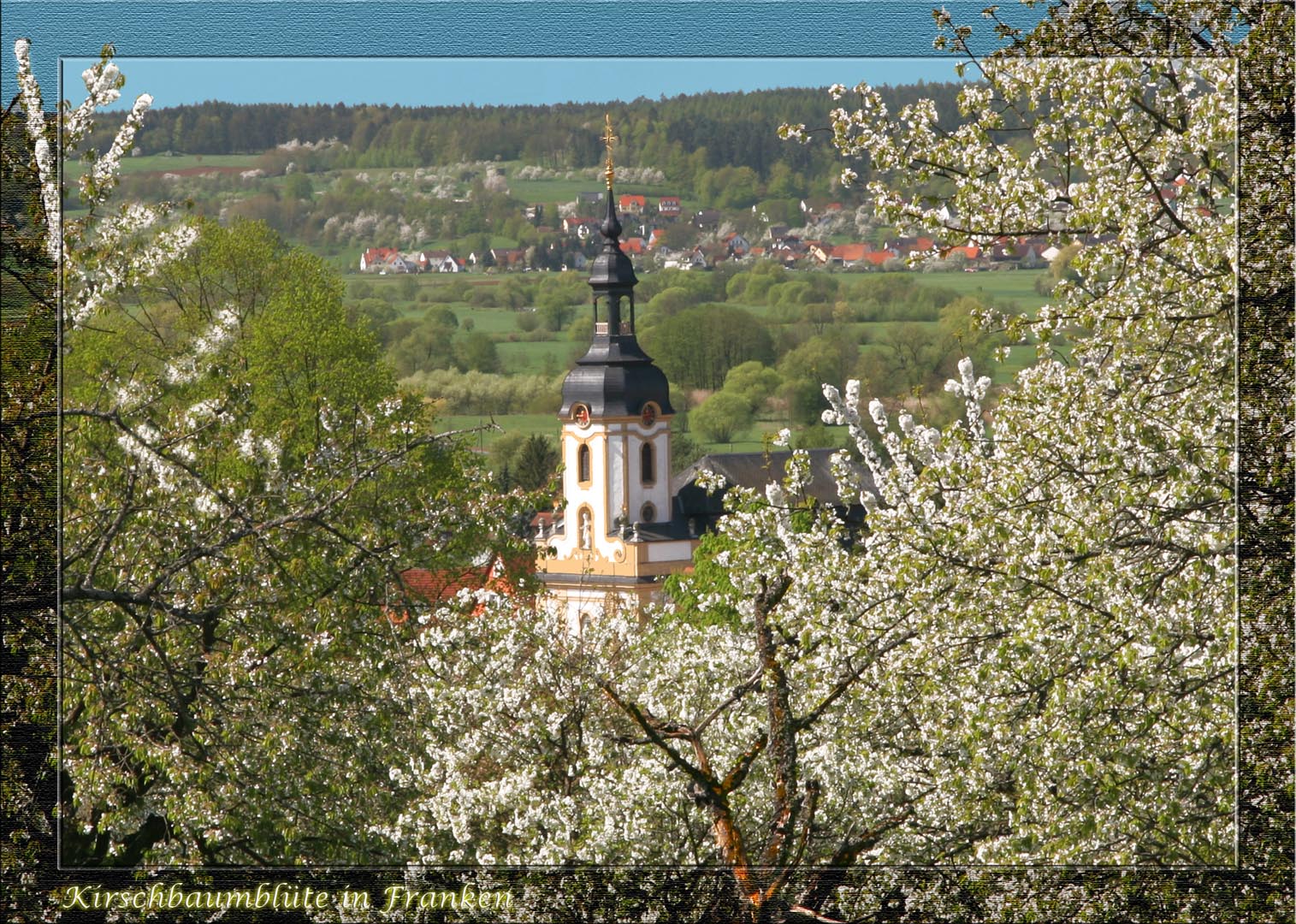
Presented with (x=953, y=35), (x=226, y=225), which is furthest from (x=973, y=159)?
(x=226, y=225)

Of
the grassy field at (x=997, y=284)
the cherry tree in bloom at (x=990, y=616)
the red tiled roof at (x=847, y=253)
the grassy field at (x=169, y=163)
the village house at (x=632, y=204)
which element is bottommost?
the cherry tree in bloom at (x=990, y=616)

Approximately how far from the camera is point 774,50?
4.97 metres

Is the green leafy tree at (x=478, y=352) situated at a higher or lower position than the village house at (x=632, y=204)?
lower

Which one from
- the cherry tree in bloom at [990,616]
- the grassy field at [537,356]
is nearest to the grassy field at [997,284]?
the cherry tree in bloom at [990,616]

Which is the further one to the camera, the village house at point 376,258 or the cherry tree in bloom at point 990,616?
the village house at point 376,258

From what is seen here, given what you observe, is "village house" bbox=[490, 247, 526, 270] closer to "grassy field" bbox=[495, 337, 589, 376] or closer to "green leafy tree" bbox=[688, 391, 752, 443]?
"grassy field" bbox=[495, 337, 589, 376]

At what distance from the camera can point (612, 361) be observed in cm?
498

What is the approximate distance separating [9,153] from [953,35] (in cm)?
315

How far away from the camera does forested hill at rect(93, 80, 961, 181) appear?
485 cm

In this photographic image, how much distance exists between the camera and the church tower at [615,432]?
496 cm

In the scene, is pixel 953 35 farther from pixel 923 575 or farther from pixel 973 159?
pixel 923 575

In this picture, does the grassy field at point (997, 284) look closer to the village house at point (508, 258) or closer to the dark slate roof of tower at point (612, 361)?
the dark slate roof of tower at point (612, 361)

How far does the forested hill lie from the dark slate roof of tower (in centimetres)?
21

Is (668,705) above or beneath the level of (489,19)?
beneath
